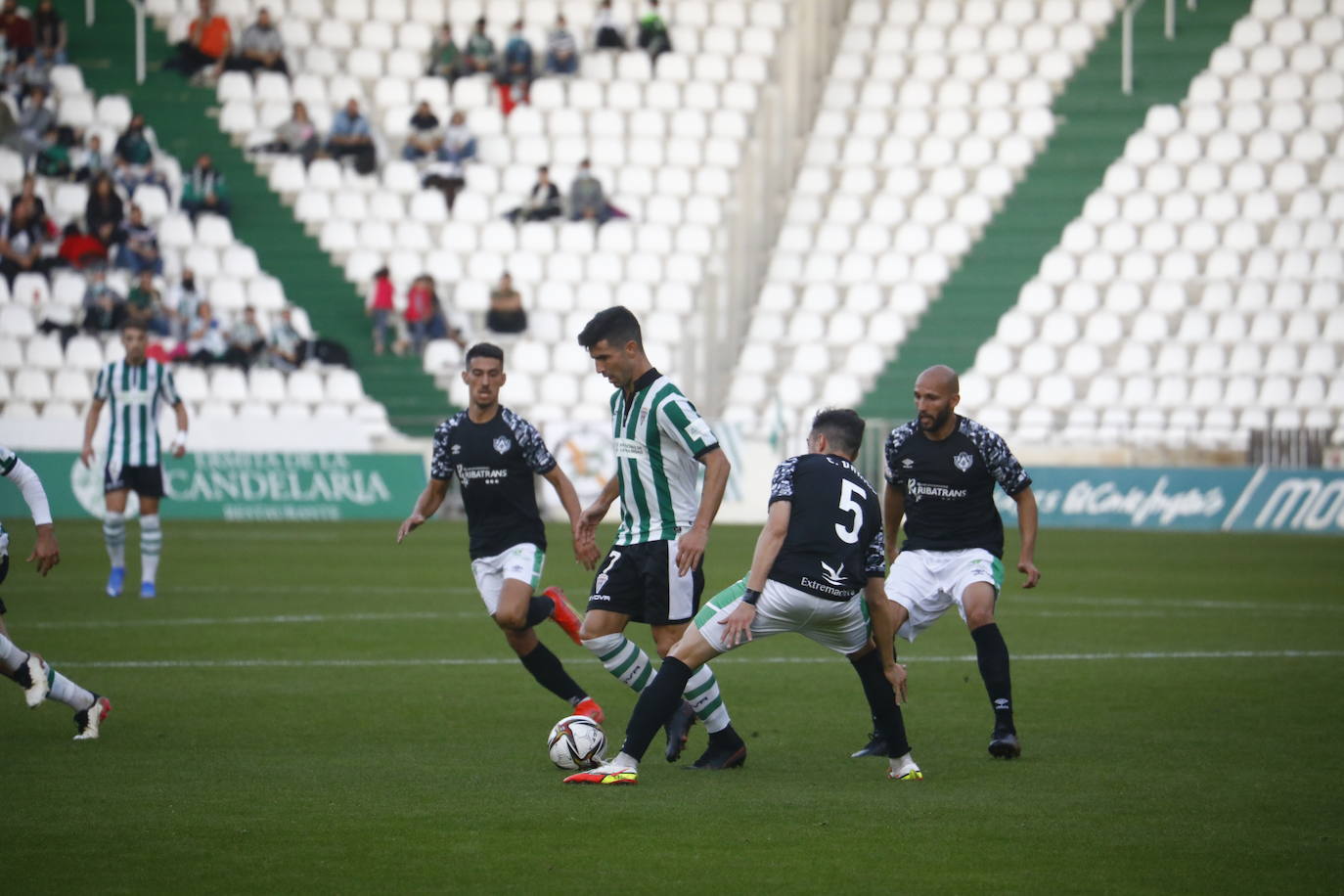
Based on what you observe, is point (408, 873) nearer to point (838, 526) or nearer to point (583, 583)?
point (838, 526)

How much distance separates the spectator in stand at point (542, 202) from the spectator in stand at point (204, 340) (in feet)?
19.7

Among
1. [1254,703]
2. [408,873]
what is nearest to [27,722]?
[408,873]

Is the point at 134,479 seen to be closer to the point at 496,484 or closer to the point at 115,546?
the point at 115,546

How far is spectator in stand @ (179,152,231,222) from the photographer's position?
106 feet

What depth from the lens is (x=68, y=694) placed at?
29.1 ft

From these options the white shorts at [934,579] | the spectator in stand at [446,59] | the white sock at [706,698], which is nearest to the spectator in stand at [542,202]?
the spectator in stand at [446,59]

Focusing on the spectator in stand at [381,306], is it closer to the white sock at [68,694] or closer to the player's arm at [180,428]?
the player's arm at [180,428]

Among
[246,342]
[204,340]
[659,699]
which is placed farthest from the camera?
[246,342]

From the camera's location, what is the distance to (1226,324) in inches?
1217

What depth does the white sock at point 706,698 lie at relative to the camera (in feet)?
27.2

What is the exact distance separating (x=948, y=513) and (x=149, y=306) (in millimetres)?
22918

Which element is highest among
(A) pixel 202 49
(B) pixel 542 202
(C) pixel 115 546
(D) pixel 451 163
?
(A) pixel 202 49

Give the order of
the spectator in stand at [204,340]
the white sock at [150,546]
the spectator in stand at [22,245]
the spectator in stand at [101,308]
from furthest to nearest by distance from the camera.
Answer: the spectator in stand at [22,245], the spectator in stand at [204,340], the spectator in stand at [101,308], the white sock at [150,546]

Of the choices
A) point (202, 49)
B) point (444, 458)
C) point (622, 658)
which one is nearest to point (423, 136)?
point (202, 49)
